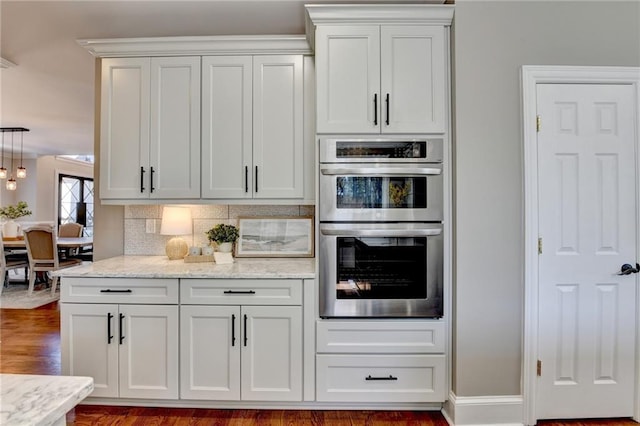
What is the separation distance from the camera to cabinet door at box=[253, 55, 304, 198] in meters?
2.47

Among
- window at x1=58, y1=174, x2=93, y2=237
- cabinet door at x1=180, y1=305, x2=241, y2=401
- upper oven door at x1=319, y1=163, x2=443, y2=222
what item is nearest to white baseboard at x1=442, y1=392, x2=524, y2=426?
upper oven door at x1=319, y1=163, x2=443, y2=222

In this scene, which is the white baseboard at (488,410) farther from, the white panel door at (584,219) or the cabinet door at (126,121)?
the cabinet door at (126,121)

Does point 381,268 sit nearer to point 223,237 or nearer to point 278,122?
point 223,237

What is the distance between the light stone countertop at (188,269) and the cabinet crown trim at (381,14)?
162cm

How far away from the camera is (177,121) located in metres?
2.49

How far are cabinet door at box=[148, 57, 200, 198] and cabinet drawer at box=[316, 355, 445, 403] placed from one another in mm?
1577

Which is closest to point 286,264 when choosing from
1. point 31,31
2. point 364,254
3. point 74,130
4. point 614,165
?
point 364,254

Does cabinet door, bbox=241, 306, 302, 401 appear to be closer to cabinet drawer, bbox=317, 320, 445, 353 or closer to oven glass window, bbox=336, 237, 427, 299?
cabinet drawer, bbox=317, 320, 445, 353

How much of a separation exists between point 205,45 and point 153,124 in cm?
69

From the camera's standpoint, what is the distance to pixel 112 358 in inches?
85.0

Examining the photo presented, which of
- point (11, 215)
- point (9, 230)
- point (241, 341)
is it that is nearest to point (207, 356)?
point (241, 341)

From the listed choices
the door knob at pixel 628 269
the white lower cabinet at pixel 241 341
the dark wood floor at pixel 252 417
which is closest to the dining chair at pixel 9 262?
the dark wood floor at pixel 252 417

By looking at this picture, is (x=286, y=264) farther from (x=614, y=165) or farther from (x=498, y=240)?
(x=614, y=165)

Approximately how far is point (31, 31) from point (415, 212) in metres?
3.13
